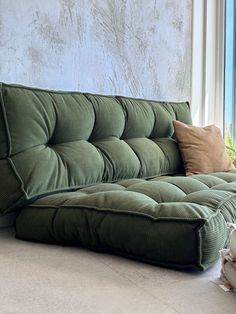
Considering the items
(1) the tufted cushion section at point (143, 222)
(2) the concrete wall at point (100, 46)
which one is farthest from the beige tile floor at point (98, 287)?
(2) the concrete wall at point (100, 46)

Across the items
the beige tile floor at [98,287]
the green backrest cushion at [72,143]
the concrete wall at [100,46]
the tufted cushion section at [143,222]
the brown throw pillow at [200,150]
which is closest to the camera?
the beige tile floor at [98,287]

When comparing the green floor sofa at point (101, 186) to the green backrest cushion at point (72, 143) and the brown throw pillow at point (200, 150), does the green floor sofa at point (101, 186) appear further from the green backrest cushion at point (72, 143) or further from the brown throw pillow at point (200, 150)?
the brown throw pillow at point (200, 150)

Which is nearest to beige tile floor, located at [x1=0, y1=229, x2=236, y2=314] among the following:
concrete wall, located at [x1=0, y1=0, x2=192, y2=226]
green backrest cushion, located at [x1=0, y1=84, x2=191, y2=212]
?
green backrest cushion, located at [x1=0, y1=84, x2=191, y2=212]

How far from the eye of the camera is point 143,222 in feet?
4.11

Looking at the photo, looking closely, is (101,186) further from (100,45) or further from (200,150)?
(100,45)

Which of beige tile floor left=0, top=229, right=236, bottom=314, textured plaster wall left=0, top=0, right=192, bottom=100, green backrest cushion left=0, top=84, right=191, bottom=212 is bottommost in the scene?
beige tile floor left=0, top=229, right=236, bottom=314

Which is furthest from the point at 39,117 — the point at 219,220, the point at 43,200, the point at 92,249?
the point at 219,220

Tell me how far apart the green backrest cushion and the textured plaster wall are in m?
0.21

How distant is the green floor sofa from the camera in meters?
1.21

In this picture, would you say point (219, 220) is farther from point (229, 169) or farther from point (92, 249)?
point (229, 169)

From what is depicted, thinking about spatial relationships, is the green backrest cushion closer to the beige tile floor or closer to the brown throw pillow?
the brown throw pillow

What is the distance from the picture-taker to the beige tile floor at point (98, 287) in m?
0.92

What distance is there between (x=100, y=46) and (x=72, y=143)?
80 cm

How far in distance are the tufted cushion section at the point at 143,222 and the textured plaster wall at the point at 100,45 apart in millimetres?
761
